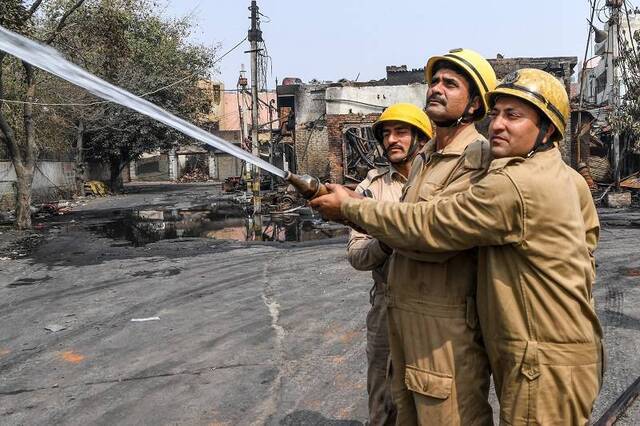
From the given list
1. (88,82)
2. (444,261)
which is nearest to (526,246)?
(444,261)

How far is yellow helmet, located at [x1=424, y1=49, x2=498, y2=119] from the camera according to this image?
2330 millimetres

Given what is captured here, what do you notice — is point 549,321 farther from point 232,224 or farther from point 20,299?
point 232,224

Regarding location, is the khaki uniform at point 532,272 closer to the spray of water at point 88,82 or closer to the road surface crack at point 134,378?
the spray of water at point 88,82

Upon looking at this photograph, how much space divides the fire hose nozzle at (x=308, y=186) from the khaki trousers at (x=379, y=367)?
3.34ft

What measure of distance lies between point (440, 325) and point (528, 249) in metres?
0.42

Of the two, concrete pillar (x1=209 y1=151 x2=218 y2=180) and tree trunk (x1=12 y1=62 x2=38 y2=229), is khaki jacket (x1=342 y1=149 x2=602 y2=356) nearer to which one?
tree trunk (x1=12 y1=62 x2=38 y2=229)

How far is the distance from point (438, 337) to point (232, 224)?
14.7 m

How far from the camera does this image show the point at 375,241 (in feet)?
8.86

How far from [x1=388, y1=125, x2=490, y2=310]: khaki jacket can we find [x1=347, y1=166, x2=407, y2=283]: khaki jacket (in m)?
0.44

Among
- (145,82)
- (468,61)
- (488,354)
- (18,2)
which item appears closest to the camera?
(488,354)

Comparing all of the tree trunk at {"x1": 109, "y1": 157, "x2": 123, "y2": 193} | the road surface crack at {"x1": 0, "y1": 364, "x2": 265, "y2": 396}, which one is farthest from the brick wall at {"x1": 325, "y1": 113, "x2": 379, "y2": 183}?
the road surface crack at {"x1": 0, "y1": 364, "x2": 265, "y2": 396}

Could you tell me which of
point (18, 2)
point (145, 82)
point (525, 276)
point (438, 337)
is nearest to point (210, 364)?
point (438, 337)

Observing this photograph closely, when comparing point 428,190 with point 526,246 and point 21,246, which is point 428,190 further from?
point 21,246

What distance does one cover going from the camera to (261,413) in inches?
155
